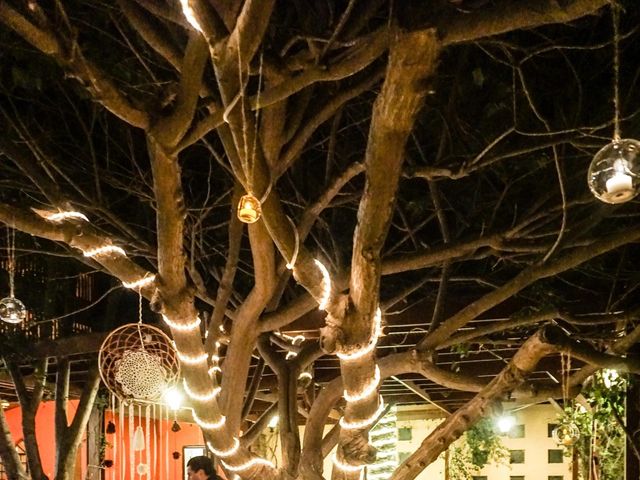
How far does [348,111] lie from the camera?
18.9 ft

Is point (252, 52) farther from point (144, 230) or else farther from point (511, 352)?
point (511, 352)

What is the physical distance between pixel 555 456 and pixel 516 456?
0.65 m

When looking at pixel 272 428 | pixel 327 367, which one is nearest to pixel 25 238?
pixel 327 367

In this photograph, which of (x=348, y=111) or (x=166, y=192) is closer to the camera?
(x=166, y=192)

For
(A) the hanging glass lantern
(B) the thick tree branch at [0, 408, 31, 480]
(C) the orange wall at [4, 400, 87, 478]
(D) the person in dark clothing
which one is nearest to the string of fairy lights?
(D) the person in dark clothing

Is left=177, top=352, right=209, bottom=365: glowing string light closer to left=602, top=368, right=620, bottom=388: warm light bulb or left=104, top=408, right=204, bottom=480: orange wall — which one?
left=602, top=368, right=620, bottom=388: warm light bulb

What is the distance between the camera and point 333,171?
5.15 metres

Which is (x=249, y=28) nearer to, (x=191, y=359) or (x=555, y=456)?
(x=191, y=359)

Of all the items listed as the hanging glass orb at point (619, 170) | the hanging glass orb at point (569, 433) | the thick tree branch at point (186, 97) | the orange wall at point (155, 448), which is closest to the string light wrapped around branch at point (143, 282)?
the thick tree branch at point (186, 97)

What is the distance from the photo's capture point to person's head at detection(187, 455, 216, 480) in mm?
4914

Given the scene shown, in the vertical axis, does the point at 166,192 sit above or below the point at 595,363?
above

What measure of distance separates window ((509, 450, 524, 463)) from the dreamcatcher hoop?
9748 millimetres

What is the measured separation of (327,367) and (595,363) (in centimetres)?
352

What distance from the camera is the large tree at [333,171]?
10.4 feet
